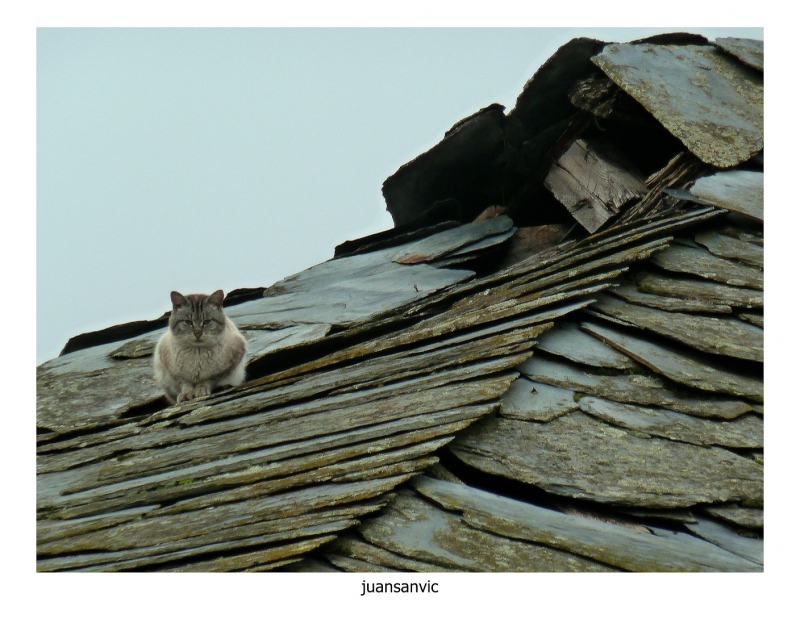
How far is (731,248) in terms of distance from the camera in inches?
237

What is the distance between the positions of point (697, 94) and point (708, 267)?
7.37 feet

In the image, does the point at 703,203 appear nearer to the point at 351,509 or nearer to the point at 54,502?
the point at 351,509

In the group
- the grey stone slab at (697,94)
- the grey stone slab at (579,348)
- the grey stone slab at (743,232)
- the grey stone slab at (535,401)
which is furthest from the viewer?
the grey stone slab at (697,94)

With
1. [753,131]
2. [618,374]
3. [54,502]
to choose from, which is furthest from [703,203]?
[54,502]

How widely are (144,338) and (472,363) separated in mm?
4298

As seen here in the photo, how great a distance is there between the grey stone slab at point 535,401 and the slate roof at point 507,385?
1 centimetres

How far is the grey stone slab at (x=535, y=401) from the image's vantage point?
4.62 metres

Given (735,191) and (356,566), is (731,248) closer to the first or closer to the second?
(735,191)

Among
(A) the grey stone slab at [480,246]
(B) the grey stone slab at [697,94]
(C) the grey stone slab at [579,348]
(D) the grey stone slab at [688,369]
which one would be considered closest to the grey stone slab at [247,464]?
(C) the grey stone slab at [579,348]

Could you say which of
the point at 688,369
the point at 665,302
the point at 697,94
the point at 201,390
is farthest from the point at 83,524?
the point at 697,94

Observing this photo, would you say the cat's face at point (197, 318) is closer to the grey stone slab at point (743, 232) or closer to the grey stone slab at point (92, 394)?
the grey stone slab at point (92, 394)

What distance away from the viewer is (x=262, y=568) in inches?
150

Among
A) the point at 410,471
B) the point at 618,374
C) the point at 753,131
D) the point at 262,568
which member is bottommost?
the point at 262,568

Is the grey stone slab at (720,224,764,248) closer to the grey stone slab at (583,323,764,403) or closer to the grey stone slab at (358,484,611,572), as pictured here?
the grey stone slab at (583,323,764,403)
